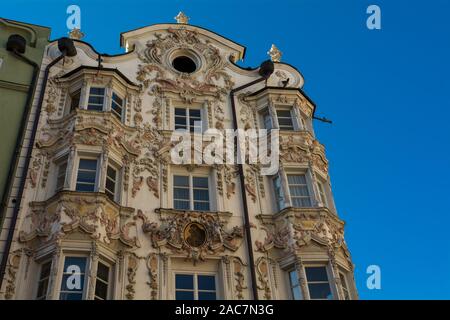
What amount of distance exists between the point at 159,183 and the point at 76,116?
13.3 ft

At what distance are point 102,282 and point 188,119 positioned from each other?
8.62m

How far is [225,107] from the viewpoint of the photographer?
24281mm

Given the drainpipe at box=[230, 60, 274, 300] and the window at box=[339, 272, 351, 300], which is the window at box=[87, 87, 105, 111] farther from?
the window at box=[339, 272, 351, 300]

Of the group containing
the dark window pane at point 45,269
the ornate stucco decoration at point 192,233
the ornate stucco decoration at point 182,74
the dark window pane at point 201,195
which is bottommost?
the dark window pane at point 45,269

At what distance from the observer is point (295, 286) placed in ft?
60.4

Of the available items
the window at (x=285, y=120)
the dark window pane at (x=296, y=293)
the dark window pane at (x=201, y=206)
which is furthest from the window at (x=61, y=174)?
the window at (x=285, y=120)

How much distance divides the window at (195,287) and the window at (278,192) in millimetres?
3810

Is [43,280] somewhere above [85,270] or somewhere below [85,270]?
below

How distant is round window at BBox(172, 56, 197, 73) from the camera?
26.2 m

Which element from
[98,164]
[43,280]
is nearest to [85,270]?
[43,280]

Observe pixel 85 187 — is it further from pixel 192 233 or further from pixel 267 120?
pixel 267 120

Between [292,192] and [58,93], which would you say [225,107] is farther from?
[58,93]

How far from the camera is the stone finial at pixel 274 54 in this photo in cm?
2748

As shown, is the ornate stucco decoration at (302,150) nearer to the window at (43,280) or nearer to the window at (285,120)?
→ the window at (285,120)
